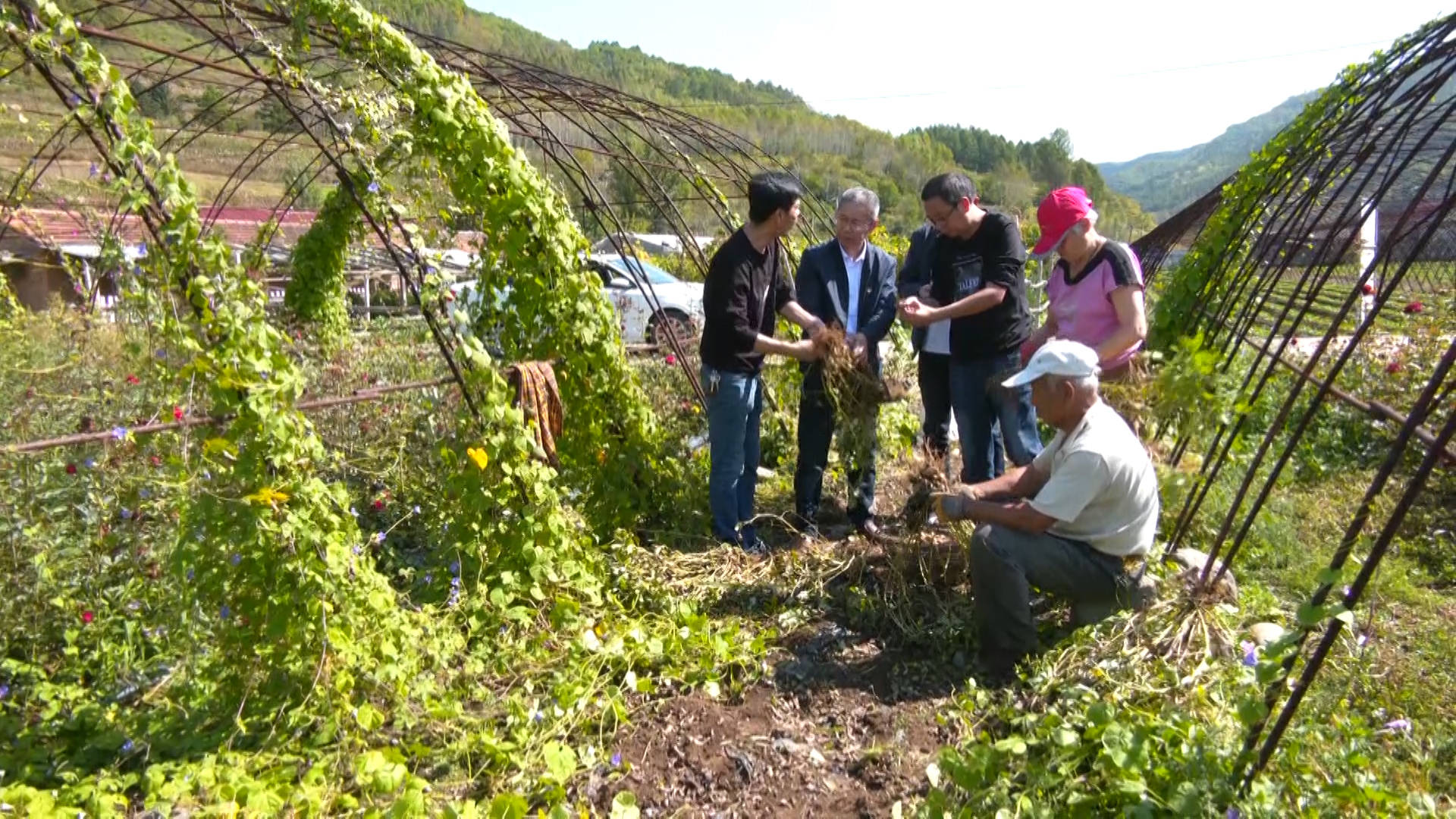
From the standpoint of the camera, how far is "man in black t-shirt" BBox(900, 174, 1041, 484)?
3664 millimetres

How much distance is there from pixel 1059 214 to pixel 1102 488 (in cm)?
117

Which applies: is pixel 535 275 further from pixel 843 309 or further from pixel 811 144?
pixel 811 144

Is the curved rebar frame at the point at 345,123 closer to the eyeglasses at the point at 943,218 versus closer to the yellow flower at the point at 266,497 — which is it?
the yellow flower at the point at 266,497

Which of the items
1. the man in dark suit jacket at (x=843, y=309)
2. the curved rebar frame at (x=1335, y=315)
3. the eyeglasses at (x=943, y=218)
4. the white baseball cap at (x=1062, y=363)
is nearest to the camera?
the curved rebar frame at (x=1335, y=315)

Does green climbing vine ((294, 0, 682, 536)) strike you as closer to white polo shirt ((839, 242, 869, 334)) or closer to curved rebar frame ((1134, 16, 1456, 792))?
white polo shirt ((839, 242, 869, 334))

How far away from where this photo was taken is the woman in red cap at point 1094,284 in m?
3.35

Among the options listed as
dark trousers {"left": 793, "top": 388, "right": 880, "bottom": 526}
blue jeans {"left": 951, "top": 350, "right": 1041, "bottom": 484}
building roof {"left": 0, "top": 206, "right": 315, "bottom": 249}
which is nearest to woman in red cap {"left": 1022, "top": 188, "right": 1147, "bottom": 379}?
blue jeans {"left": 951, "top": 350, "right": 1041, "bottom": 484}

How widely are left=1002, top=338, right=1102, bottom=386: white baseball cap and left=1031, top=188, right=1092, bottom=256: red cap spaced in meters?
0.75

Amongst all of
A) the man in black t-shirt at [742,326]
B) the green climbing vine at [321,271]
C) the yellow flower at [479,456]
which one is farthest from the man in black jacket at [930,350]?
the green climbing vine at [321,271]

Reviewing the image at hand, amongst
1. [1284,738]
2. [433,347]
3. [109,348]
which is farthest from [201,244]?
[433,347]

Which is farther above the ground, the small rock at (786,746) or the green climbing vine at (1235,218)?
the green climbing vine at (1235,218)

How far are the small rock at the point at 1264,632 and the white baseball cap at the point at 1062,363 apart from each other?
1.08 m

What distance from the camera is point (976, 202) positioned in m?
3.78

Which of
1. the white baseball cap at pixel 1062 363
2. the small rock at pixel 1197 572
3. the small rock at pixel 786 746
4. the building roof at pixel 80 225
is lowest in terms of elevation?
the small rock at pixel 786 746
